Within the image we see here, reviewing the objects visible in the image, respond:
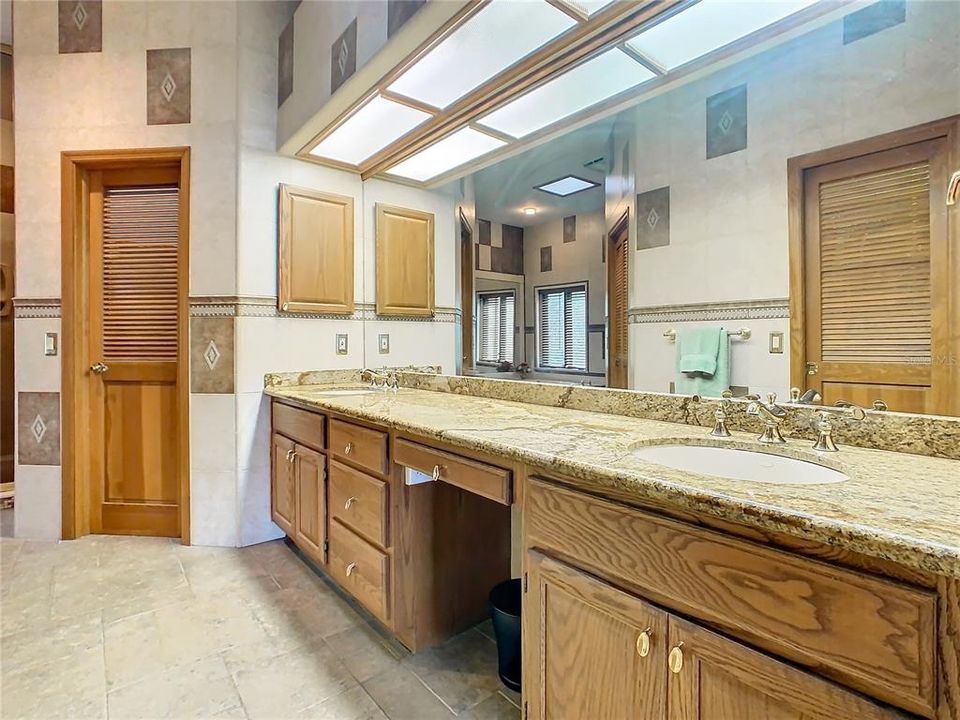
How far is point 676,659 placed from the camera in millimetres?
822

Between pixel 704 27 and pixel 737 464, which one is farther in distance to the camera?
pixel 704 27

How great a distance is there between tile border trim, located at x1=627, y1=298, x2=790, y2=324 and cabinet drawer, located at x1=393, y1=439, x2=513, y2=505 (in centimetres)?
67

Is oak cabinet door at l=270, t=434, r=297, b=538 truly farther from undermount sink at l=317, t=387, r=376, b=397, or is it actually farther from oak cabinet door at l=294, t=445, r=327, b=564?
undermount sink at l=317, t=387, r=376, b=397

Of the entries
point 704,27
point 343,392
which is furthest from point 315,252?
point 704,27

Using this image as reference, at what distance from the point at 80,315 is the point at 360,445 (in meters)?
1.98

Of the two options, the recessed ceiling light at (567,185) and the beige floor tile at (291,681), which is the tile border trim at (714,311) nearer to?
the recessed ceiling light at (567,185)

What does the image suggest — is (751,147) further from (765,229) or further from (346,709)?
(346,709)

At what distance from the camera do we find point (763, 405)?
1.22 metres

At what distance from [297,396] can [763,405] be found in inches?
71.6

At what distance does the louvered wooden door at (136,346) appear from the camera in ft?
8.81

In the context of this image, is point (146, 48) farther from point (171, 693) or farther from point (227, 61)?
point (171, 693)

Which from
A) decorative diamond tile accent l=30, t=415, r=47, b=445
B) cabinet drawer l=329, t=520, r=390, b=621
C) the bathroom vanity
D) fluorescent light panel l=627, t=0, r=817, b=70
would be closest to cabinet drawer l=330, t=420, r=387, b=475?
the bathroom vanity

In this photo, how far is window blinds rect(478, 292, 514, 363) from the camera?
1860mm

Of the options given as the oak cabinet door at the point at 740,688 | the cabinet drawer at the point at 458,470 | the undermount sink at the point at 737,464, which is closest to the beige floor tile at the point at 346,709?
the cabinet drawer at the point at 458,470
